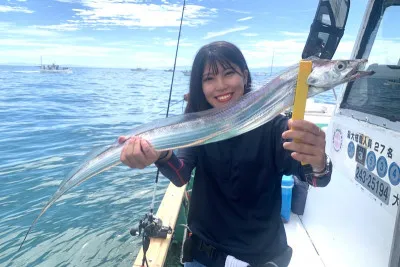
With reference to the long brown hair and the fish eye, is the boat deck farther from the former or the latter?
the fish eye

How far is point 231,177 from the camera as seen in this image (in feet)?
8.17

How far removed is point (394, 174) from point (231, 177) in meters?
1.37

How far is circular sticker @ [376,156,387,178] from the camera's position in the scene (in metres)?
2.69

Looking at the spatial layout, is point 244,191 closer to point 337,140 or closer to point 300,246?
point 337,140

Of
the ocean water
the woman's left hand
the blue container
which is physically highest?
the woman's left hand

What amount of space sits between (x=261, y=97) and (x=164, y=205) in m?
3.21

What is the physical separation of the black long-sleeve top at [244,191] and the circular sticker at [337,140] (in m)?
1.53

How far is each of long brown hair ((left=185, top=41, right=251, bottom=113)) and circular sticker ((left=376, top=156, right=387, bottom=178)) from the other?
138 cm

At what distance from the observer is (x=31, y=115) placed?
2041 cm

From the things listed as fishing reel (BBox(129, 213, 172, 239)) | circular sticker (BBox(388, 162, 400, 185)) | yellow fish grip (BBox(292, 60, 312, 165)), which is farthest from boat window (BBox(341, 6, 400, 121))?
fishing reel (BBox(129, 213, 172, 239))

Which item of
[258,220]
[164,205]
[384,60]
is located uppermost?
[384,60]

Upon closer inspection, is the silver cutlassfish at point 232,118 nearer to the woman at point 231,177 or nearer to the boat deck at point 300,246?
the woman at point 231,177

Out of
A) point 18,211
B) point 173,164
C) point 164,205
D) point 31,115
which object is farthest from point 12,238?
point 31,115

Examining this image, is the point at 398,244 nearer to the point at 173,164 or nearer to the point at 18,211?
the point at 173,164
